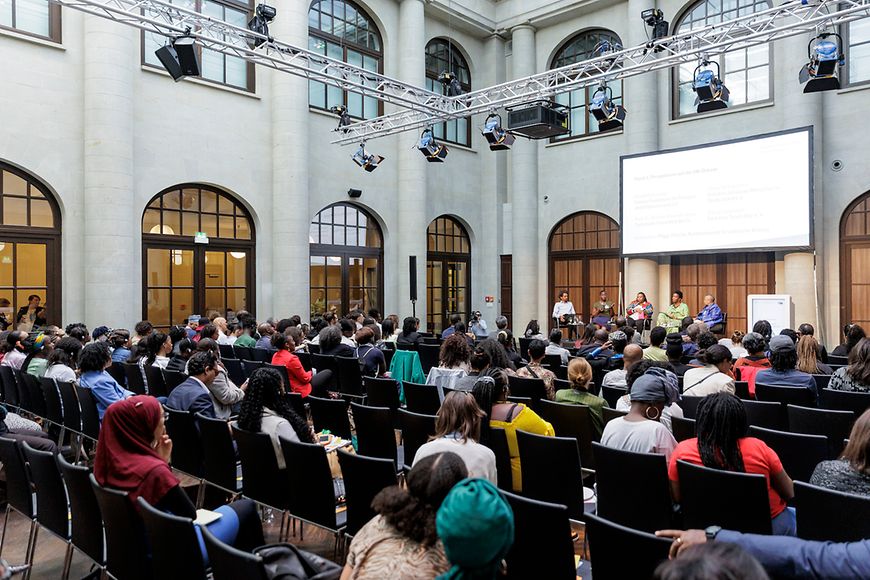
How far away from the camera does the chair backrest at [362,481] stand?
287 centimetres

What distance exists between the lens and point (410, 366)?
262 inches

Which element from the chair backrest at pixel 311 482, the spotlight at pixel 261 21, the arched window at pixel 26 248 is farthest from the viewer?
the arched window at pixel 26 248

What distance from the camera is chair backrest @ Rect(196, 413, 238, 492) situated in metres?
3.65

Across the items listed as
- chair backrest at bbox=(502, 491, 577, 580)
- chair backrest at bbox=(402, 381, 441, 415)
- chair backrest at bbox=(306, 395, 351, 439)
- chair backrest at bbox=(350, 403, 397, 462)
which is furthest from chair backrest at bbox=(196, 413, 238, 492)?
chair backrest at bbox=(502, 491, 577, 580)

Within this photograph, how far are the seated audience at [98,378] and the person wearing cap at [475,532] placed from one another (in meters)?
4.26

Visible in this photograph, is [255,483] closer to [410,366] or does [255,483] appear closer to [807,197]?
[410,366]

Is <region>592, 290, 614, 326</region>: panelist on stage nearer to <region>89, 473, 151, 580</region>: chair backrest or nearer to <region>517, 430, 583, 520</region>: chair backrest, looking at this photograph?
<region>517, 430, 583, 520</region>: chair backrest

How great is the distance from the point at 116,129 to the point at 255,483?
8.23m

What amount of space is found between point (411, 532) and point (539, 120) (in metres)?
9.02

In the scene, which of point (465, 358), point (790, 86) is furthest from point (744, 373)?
point (790, 86)

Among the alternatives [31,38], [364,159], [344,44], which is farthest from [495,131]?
[31,38]

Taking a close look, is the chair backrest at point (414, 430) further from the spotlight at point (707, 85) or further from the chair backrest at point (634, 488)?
the spotlight at point (707, 85)

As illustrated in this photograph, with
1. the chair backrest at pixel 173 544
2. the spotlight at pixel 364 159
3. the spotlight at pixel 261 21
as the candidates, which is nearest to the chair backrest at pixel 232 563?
the chair backrest at pixel 173 544

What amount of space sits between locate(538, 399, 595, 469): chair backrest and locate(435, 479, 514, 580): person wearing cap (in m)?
2.87
